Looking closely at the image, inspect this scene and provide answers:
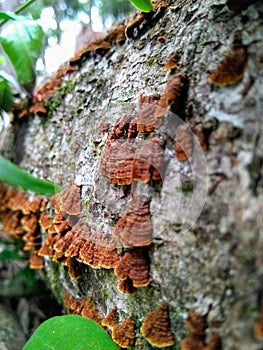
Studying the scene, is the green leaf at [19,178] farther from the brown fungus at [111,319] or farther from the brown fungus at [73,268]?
the brown fungus at [111,319]

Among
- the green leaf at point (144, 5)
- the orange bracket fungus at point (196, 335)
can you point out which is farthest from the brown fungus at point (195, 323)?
the green leaf at point (144, 5)

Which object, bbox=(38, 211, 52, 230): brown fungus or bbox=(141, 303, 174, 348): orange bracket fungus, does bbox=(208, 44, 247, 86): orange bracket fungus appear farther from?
bbox=(38, 211, 52, 230): brown fungus

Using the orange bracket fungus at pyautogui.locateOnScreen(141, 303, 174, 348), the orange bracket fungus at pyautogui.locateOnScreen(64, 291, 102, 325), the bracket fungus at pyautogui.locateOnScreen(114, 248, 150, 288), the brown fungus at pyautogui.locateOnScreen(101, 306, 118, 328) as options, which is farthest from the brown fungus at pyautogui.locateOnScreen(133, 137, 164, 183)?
the orange bracket fungus at pyautogui.locateOnScreen(64, 291, 102, 325)

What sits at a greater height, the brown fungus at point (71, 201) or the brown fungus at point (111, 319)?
the brown fungus at point (71, 201)

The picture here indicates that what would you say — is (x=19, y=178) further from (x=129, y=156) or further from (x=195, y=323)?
(x=195, y=323)

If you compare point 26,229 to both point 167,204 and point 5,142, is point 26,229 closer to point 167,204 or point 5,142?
point 5,142
